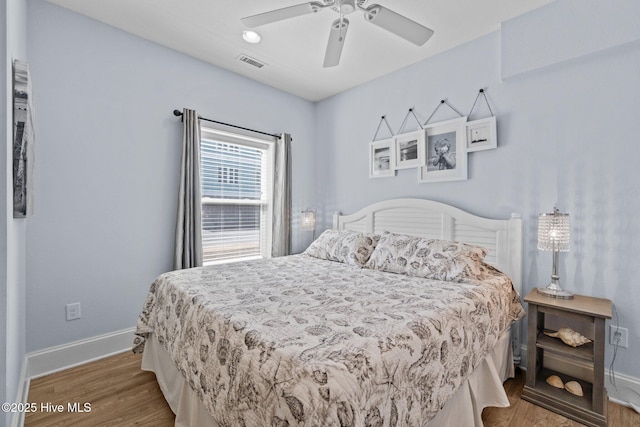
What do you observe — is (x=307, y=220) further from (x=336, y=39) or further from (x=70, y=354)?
(x=70, y=354)

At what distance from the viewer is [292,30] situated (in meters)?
2.41

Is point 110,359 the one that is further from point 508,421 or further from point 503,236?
point 503,236

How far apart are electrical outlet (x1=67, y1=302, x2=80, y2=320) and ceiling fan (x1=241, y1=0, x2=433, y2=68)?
7.87ft

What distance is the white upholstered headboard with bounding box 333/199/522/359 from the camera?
2.24m

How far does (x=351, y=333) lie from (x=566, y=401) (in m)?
1.57

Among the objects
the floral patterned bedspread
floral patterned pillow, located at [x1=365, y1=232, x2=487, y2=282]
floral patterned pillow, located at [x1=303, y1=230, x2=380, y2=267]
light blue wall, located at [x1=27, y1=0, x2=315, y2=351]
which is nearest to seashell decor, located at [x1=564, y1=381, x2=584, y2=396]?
the floral patterned bedspread

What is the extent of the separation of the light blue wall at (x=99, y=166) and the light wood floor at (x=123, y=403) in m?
0.36

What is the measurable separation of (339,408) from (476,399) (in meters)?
1.08

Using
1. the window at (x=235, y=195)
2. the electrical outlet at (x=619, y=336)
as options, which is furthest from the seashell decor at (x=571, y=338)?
the window at (x=235, y=195)

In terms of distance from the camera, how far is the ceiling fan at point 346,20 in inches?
66.5

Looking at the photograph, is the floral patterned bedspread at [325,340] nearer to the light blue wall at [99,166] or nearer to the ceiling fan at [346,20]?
the light blue wall at [99,166]

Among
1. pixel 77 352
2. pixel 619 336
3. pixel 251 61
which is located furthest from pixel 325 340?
pixel 251 61

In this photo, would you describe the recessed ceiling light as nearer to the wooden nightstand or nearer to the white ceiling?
the white ceiling

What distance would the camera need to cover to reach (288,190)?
140 inches
